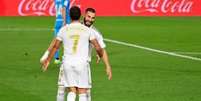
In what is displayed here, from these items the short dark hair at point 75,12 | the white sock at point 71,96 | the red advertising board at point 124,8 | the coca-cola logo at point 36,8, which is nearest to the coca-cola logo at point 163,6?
the red advertising board at point 124,8

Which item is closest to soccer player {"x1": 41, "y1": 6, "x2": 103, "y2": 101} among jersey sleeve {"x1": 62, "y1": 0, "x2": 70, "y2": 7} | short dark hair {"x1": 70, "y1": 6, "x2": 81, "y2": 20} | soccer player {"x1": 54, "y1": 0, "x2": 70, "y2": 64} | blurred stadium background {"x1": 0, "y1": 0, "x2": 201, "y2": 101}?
short dark hair {"x1": 70, "y1": 6, "x2": 81, "y2": 20}

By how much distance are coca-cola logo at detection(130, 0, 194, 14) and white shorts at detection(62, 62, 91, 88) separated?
28.5 m

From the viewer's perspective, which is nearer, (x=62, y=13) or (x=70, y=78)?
(x=70, y=78)

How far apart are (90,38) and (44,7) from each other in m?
27.7

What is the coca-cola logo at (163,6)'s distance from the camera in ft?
133

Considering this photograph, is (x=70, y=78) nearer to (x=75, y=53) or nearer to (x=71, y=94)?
(x=71, y=94)

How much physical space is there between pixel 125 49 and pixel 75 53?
534 inches

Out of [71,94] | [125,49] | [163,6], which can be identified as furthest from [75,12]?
[163,6]

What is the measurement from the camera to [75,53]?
1212 centimetres

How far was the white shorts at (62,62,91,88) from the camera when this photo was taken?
12.2 m

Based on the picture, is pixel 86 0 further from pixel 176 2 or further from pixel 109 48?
pixel 109 48

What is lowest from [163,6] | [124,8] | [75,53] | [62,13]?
[75,53]

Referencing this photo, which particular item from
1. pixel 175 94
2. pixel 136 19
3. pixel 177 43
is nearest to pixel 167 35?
pixel 177 43

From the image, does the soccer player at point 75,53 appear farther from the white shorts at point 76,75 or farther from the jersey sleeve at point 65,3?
the jersey sleeve at point 65,3
